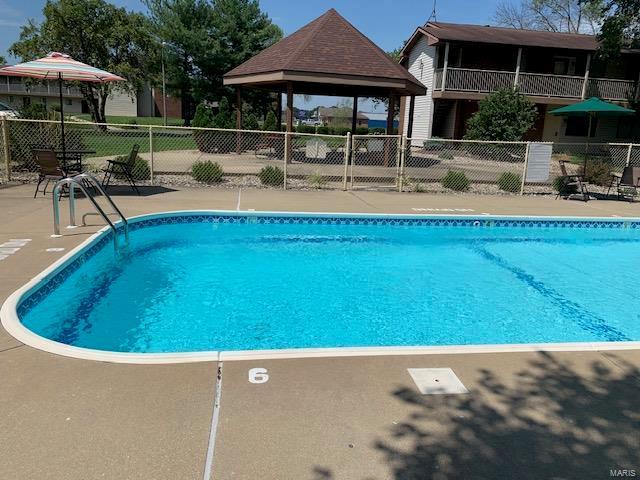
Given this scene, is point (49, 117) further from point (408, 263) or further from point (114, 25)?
point (114, 25)

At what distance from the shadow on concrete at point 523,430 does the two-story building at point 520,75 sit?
872 inches

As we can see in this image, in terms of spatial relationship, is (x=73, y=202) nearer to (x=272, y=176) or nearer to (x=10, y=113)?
(x=272, y=176)

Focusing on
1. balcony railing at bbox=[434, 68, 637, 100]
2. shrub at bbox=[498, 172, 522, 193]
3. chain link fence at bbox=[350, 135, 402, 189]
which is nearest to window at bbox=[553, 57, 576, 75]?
balcony railing at bbox=[434, 68, 637, 100]

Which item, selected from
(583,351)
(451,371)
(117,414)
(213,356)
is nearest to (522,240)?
(583,351)

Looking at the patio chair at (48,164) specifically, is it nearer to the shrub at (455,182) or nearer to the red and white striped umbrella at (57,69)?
the red and white striped umbrella at (57,69)

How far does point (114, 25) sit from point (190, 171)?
2684 centimetres

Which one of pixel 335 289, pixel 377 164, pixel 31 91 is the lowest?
pixel 335 289

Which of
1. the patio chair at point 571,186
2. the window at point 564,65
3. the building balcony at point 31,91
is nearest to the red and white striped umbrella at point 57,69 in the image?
the patio chair at point 571,186

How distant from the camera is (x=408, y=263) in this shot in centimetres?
825

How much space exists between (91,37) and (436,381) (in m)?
38.0

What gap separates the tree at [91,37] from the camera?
3303 cm

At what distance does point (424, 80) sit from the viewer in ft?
92.0

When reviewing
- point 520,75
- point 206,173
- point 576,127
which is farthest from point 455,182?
point 576,127

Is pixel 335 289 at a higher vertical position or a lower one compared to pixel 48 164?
lower
